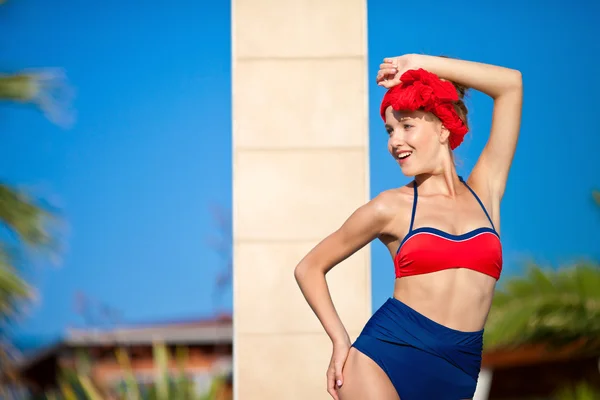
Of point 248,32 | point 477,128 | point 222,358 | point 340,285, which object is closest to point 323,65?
point 248,32

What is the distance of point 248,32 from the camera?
16.5ft

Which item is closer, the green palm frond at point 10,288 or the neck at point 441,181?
the neck at point 441,181

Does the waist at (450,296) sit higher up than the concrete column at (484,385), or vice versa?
the waist at (450,296)

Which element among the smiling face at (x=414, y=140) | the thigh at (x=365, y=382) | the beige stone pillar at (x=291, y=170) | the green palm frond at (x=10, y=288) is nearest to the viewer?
the thigh at (x=365, y=382)

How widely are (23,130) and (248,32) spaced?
4.57 meters

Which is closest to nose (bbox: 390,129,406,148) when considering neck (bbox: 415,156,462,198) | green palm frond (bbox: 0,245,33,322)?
neck (bbox: 415,156,462,198)

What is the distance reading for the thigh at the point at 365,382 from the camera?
6.32 ft

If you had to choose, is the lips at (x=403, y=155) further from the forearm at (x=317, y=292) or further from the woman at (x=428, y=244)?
the forearm at (x=317, y=292)

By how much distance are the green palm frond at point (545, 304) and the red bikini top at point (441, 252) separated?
3489 mm

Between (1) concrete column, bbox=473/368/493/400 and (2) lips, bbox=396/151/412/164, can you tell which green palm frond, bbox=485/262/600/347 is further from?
(2) lips, bbox=396/151/412/164

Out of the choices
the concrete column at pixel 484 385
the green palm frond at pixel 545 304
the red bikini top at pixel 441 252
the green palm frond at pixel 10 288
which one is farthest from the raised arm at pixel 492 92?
the concrete column at pixel 484 385

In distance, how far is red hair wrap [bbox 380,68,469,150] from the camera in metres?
2.02

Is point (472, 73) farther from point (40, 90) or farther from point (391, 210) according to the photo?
point (40, 90)

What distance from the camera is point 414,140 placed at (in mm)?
2047
